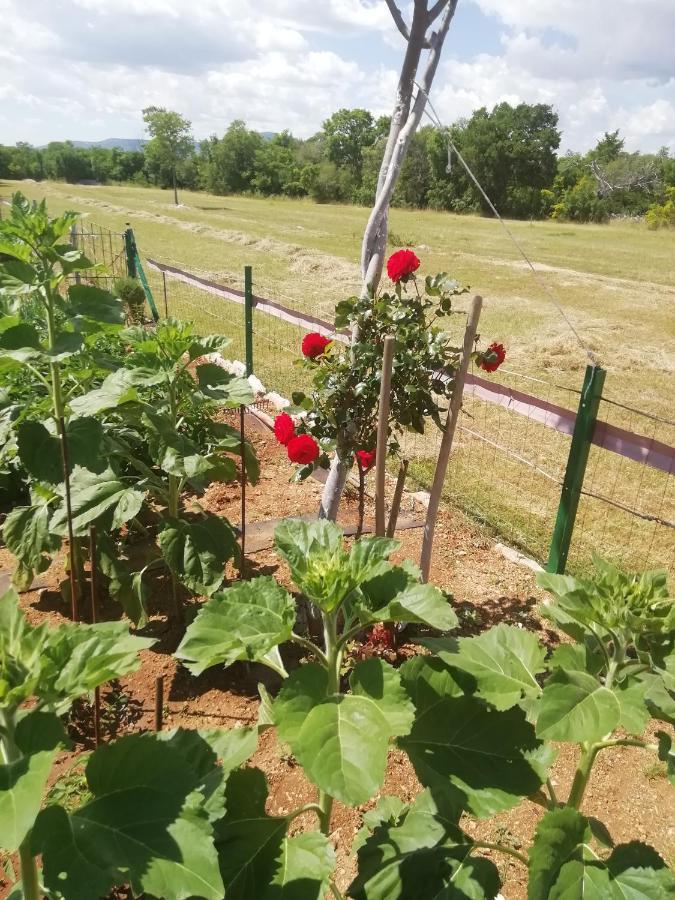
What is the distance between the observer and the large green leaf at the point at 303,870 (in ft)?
4.23

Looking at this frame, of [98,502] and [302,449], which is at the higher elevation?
[302,449]

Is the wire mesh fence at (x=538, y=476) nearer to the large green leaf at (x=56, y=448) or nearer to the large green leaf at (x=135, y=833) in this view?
the large green leaf at (x=56, y=448)

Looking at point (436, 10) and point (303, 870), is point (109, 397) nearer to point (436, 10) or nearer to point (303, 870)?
point (303, 870)

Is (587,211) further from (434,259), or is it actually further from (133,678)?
(133,678)

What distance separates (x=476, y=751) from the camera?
142 centimetres

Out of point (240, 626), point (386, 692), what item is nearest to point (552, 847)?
point (386, 692)

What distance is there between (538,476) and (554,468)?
0.39m

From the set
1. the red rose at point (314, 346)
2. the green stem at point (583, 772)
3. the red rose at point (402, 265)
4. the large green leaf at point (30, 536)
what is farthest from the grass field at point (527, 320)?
the green stem at point (583, 772)

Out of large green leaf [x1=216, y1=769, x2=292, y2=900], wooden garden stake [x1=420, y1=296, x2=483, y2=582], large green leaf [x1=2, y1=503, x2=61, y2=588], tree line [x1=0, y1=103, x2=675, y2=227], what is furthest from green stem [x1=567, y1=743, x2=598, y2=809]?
tree line [x1=0, y1=103, x2=675, y2=227]

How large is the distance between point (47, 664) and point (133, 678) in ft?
7.80

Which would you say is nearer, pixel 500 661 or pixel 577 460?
pixel 500 661

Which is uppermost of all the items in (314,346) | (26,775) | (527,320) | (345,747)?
(314,346)

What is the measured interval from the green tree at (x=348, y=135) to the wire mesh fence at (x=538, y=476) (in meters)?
75.5

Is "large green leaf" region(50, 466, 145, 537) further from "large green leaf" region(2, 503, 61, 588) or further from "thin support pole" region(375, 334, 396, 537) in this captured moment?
"thin support pole" region(375, 334, 396, 537)
